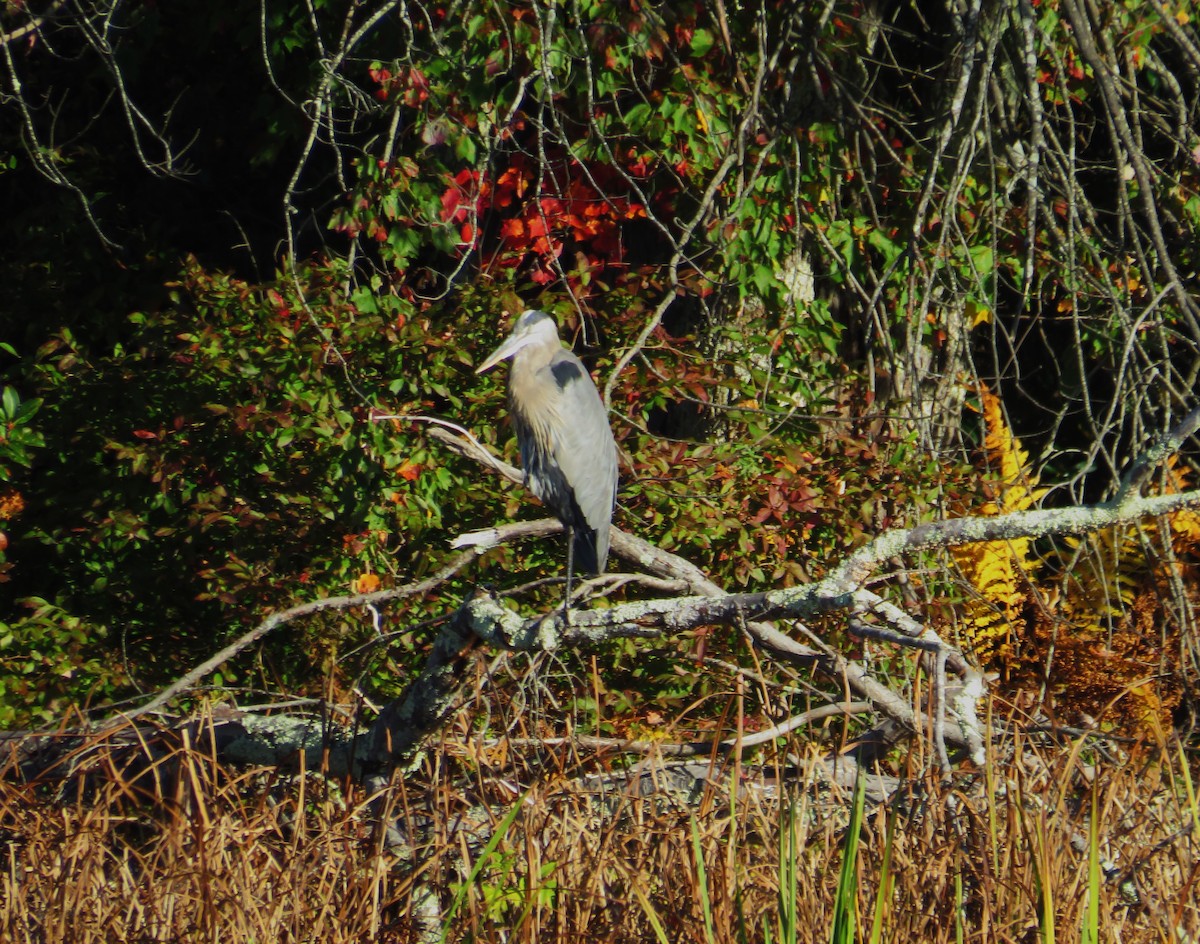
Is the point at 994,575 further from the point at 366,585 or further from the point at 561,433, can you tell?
the point at 366,585

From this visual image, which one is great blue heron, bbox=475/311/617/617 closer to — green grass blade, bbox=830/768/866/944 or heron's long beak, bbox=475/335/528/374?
heron's long beak, bbox=475/335/528/374

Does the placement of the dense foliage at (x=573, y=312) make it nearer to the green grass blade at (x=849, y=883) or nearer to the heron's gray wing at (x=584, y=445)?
the heron's gray wing at (x=584, y=445)

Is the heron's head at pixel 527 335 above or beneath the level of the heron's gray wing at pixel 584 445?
above

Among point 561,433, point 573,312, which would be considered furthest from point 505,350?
point 573,312

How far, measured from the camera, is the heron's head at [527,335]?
3926 mm

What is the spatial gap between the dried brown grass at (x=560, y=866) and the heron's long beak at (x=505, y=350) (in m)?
1.26

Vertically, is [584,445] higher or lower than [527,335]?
lower

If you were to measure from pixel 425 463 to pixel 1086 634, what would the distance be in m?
3.08

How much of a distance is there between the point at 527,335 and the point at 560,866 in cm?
175

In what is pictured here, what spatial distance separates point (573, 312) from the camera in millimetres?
4488

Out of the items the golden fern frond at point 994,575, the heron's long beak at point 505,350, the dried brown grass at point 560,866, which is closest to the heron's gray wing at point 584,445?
the heron's long beak at point 505,350

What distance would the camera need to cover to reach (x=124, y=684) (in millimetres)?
4465

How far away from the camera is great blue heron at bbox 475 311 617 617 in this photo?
3785 millimetres

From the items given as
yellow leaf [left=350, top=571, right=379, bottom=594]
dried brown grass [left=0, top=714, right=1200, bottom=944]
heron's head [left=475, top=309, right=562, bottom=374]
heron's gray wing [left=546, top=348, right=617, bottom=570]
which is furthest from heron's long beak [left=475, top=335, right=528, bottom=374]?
dried brown grass [left=0, top=714, right=1200, bottom=944]
